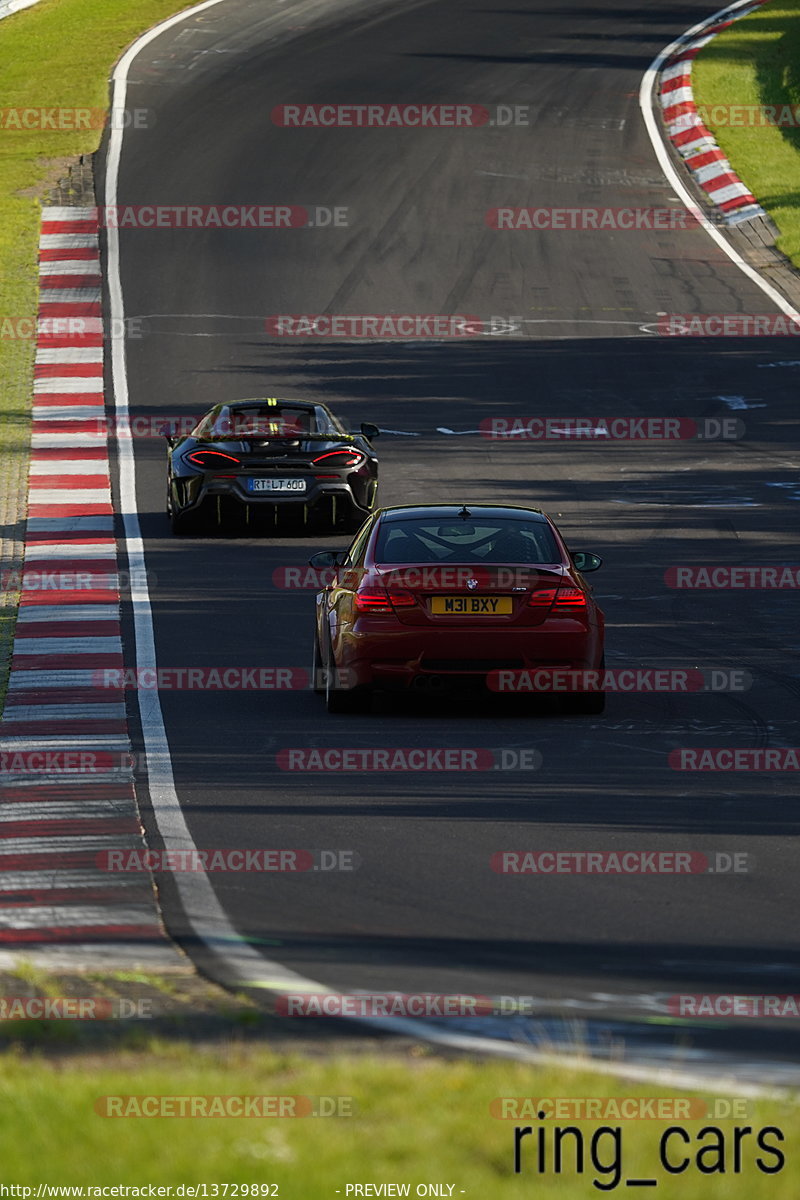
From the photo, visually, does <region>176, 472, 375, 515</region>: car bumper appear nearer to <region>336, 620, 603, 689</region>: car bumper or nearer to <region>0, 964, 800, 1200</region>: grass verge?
<region>336, 620, 603, 689</region>: car bumper

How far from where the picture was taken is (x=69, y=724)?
13.0 m

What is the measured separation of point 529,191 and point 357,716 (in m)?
24.7

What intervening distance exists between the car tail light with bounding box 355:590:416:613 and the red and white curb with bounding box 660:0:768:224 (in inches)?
925

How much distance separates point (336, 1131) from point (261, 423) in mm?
15276

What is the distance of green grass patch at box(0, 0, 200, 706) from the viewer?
27.5 meters

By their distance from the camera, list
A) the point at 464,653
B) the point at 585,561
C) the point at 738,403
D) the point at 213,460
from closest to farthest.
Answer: the point at 464,653, the point at 585,561, the point at 213,460, the point at 738,403

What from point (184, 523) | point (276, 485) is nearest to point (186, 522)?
point (184, 523)

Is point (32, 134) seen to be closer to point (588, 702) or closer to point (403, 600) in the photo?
point (403, 600)

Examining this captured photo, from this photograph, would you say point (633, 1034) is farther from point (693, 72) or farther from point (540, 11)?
point (540, 11)

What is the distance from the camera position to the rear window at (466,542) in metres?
13.4

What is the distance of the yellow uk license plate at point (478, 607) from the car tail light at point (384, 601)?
195mm

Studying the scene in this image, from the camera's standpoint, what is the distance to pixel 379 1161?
200 inches

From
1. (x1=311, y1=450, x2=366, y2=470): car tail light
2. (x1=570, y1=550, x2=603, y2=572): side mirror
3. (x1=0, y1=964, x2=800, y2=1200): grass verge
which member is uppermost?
(x1=311, y1=450, x2=366, y2=470): car tail light

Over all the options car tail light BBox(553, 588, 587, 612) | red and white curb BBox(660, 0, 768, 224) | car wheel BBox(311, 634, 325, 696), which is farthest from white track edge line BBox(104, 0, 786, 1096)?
red and white curb BBox(660, 0, 768, 224)
